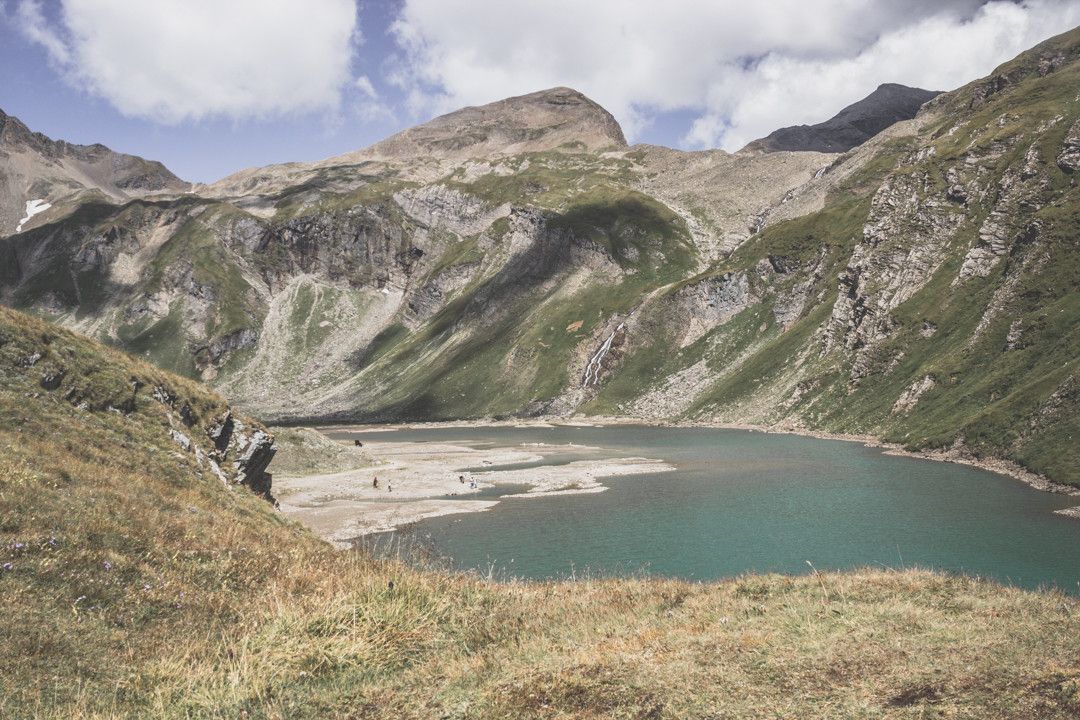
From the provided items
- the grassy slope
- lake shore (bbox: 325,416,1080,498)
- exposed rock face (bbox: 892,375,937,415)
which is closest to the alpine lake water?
lake shore (bbox: 325,416,1080,498)

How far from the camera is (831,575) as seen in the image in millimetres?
18953

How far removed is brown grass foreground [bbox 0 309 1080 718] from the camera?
905 cm

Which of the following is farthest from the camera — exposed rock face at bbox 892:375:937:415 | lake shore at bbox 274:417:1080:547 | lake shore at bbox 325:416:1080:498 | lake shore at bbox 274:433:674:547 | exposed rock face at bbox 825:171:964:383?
exposed rock face at bbox 825:171:964:383

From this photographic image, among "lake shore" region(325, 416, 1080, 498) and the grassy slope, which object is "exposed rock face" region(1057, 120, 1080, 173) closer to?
the grassy slope

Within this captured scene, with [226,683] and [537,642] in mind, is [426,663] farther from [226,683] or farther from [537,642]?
[226,683]

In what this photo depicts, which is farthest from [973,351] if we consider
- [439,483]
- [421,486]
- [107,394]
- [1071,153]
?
[107,394]

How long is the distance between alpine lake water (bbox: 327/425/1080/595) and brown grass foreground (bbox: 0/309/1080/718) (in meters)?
13.7

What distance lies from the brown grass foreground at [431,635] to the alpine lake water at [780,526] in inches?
541

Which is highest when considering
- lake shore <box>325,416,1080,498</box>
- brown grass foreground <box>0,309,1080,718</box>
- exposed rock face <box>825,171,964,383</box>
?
exposed rock face <box>825,171,964,383</box>

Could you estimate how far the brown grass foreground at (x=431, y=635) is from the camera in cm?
905

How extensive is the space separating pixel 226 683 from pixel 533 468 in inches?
3607

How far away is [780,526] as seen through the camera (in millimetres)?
55750

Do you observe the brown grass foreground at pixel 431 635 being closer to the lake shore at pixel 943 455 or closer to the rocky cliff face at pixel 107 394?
the rocky cliff face at pixel 107 394

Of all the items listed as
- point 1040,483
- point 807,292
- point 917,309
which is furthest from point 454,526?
point 807,292
